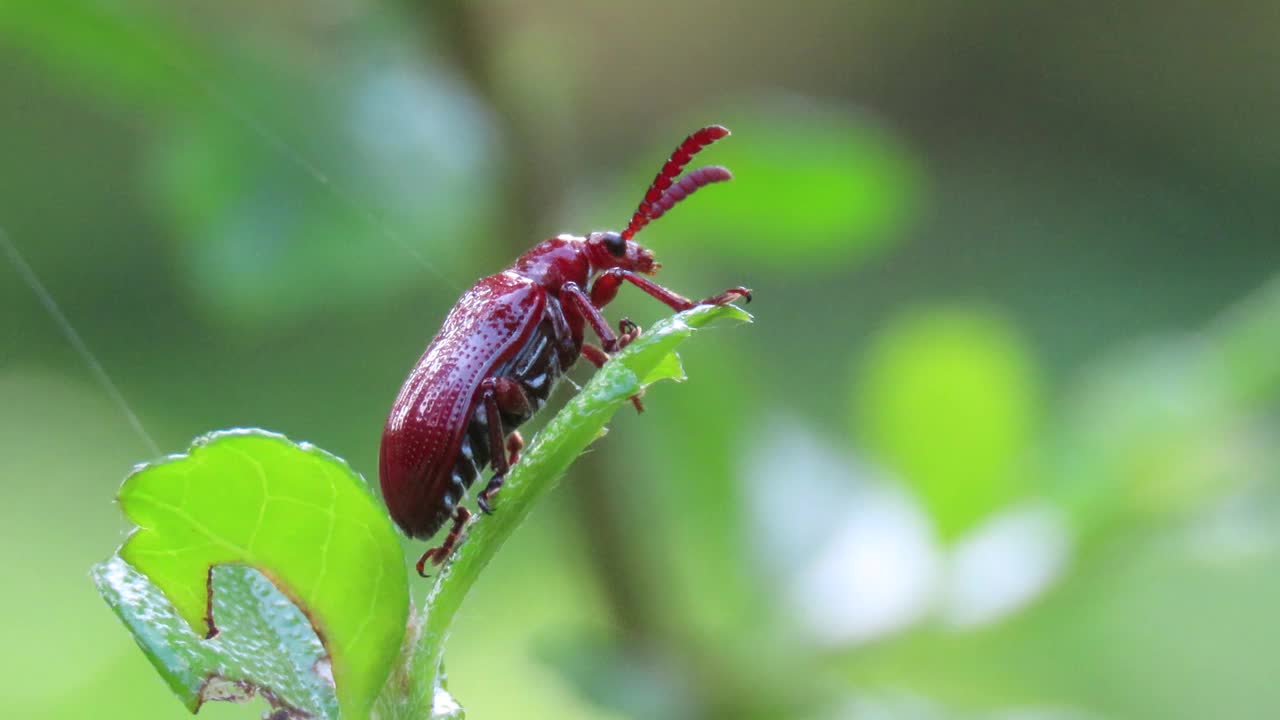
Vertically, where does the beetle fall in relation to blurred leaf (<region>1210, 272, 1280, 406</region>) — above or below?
below

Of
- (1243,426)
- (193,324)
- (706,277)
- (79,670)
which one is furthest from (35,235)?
(1243,426)

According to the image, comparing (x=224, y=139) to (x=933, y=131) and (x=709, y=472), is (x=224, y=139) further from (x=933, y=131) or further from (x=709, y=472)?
(x=933, y=131)

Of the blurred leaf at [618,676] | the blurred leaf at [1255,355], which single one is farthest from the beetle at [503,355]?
the blurred leaf at [1255,355]

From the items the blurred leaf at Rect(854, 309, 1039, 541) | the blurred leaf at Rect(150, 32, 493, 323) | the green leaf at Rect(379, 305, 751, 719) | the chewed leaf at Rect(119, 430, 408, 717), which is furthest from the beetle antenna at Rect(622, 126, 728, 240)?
the chewed leaf at Rect(119, 430, 408, 717)

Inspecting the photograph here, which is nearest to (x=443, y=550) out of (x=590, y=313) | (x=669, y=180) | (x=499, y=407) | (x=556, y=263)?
(x=499, y=407)

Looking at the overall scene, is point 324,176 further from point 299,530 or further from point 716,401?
point 299,530

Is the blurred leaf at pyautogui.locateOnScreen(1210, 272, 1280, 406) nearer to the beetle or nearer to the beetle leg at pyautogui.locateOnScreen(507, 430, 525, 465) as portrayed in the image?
the beetle

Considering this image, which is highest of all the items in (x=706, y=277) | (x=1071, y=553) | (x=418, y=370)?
(x=706, y=277)
